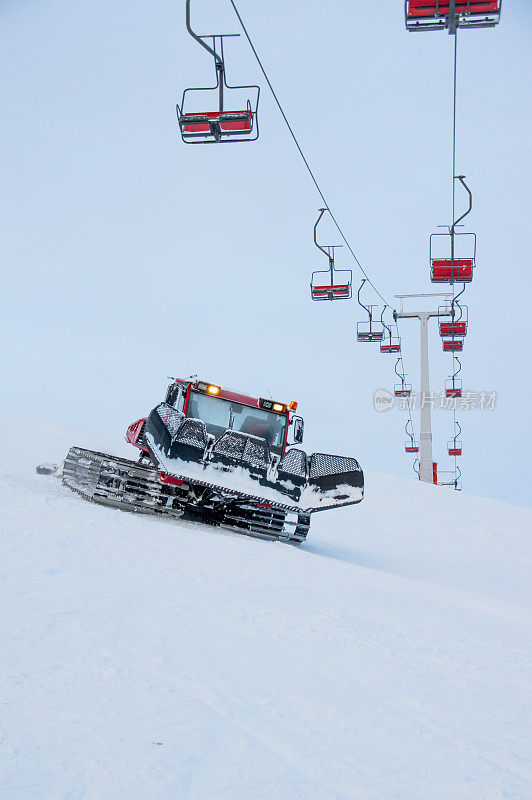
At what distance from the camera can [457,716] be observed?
3.25 meters

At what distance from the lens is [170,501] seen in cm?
1004

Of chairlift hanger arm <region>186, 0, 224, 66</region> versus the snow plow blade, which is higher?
chairlift hanger arm <region>186, 0, 224, 66</region>

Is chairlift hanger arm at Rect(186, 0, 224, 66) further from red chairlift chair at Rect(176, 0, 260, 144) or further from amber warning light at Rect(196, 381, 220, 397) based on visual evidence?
amber warning light at Rect(196, 381, 220, 397)

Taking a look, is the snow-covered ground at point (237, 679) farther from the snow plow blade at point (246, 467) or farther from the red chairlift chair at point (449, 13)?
the red chairlift chair at point (449, 13)

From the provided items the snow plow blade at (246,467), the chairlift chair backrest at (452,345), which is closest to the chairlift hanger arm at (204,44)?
the snow plow blade at (246,467)

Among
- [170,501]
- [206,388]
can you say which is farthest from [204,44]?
[170,501]

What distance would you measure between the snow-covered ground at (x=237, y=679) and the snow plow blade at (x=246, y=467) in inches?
97.1

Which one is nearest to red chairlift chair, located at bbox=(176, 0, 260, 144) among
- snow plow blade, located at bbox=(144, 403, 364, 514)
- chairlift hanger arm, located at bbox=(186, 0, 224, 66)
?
chairlift hanger arm, located at bbox=(186, 0, 224, 66)

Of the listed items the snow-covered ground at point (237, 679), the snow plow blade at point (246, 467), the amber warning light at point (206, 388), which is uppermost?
the amber warning light at point (206, 388)

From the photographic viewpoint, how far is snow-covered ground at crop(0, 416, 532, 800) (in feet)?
8.14

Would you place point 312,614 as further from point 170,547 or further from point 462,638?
point 170,547

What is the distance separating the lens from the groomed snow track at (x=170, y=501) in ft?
32.3

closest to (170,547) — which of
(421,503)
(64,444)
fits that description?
(421,503)

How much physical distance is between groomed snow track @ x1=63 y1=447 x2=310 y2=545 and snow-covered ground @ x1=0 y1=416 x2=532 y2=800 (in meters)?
2.51
